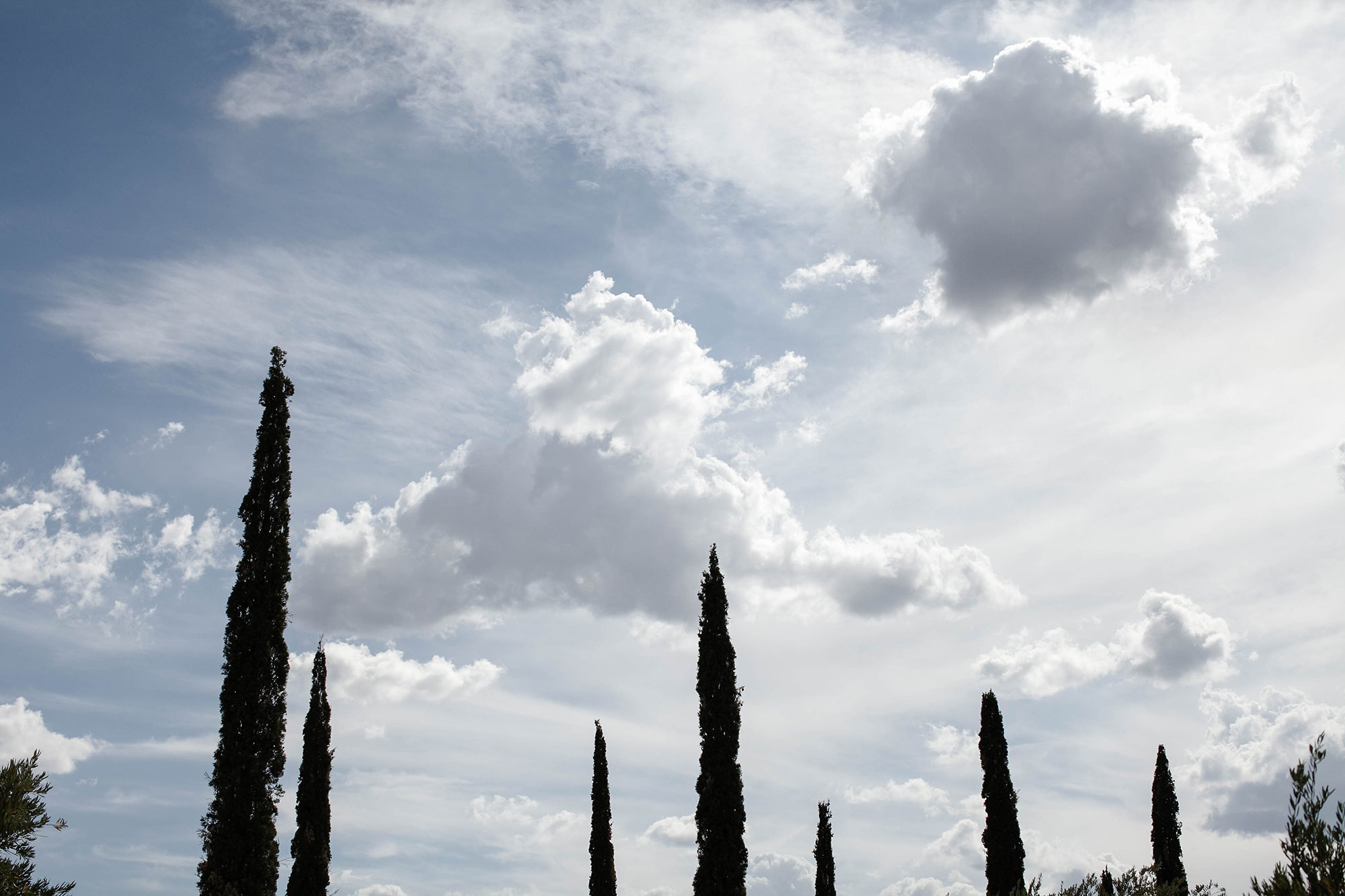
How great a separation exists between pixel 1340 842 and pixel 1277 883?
118cm

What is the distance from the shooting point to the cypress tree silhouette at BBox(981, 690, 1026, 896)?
48469 millimetres

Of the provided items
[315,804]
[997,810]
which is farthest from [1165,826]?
[315,804]

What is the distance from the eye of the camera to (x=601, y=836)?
53188 millimetres

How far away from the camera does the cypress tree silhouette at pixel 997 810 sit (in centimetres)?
4847

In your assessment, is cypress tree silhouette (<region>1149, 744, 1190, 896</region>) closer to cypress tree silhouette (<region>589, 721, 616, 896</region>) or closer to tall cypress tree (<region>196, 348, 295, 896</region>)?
cypress tree silhouette (<region>589, 721, 616, 896</region>)

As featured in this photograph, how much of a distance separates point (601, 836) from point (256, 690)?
29.4m

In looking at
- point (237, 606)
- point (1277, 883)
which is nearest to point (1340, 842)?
point (1277, 883)

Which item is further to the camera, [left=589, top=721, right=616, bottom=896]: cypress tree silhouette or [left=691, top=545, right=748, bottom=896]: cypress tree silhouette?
[left=589, top=721, right=616, bottom=896]: cypress tree silhouette

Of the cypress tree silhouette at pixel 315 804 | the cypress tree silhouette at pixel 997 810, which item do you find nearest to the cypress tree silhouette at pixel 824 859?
the cypress tree silhouette at pixel 997 810

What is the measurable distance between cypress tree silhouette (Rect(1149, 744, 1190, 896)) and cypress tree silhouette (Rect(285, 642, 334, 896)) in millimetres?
47224

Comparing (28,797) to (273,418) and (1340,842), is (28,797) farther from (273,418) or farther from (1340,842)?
(1340,842)

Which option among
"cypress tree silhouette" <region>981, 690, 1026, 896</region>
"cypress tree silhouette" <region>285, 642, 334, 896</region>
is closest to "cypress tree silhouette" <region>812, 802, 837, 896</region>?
"cypress tree silhouette" <region>981, 690, 1026, 896</region>

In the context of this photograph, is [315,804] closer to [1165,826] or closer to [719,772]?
[719,772]

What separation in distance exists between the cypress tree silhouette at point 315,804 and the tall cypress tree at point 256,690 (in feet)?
58.5
